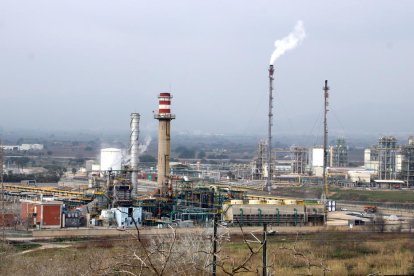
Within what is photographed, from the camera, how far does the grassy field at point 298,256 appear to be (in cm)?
1219

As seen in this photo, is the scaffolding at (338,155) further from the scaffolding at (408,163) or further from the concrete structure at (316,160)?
the scaffolding at (408,163)

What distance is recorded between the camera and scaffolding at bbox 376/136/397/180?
1590 inches

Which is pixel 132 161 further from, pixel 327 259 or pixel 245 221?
pixel 327 259

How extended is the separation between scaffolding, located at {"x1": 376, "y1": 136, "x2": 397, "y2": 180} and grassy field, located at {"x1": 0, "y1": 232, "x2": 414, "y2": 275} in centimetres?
2064

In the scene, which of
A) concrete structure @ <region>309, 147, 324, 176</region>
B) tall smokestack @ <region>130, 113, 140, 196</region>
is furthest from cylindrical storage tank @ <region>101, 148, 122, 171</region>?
concrete structure @ <region>309, 147, 324, 176</region>

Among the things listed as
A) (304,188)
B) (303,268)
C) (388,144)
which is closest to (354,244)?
(303,268)

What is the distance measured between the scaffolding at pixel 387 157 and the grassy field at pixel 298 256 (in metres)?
20.6

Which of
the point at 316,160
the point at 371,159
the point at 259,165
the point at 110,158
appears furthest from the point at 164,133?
the point at 371,159

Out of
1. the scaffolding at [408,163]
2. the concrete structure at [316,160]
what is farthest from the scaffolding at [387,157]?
the concrete structure at [316,160]

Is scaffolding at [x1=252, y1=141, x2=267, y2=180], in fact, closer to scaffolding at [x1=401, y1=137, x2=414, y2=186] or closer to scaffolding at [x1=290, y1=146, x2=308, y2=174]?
scaffolding at [x1=290, y1=146, x2=308, y2=174]

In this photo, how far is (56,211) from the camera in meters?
20.9

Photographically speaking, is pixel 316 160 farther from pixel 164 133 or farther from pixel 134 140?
pixel 164 133

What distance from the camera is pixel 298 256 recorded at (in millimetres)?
11266

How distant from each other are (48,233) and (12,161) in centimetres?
3723
